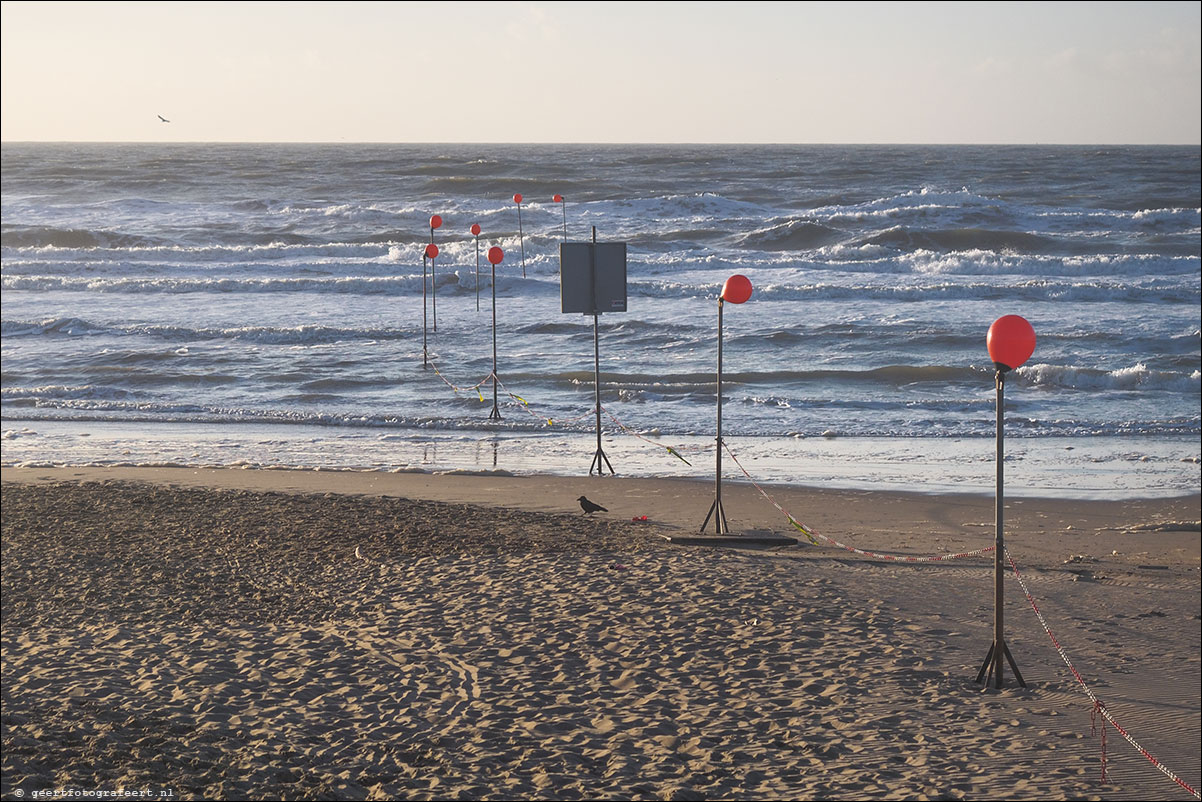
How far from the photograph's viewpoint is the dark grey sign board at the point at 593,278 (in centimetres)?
1204

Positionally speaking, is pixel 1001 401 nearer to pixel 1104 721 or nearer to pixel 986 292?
pixel 1104 721

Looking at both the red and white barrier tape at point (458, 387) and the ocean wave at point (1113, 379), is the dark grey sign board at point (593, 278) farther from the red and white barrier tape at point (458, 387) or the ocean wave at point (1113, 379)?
the ocean wave at point (1113, 379)

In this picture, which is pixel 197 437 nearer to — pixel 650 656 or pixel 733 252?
pixel 650 656

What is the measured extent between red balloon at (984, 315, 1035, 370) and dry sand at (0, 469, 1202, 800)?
6.22 ft

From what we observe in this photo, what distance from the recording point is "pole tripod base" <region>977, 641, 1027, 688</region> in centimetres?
639

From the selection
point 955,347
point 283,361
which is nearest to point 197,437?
point 283,361

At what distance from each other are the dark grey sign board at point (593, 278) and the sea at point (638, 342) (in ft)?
2.02

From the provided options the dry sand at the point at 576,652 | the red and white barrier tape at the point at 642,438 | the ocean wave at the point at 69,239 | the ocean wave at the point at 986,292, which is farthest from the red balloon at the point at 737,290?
the ocean wave at the point at 69,239

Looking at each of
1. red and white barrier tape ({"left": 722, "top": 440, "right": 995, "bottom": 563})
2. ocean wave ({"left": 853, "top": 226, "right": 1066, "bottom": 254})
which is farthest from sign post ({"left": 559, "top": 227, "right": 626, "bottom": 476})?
ocean wave ({"left": 853, "top": 226, "right": 1066, "bottom": 254})

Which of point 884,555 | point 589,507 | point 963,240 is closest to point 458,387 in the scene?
point 589,507

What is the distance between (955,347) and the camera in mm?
21656

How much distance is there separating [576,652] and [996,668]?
2.49m

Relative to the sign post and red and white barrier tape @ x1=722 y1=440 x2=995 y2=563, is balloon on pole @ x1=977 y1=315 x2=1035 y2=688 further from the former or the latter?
the sign post

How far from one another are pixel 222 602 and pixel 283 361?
14.0 meters
